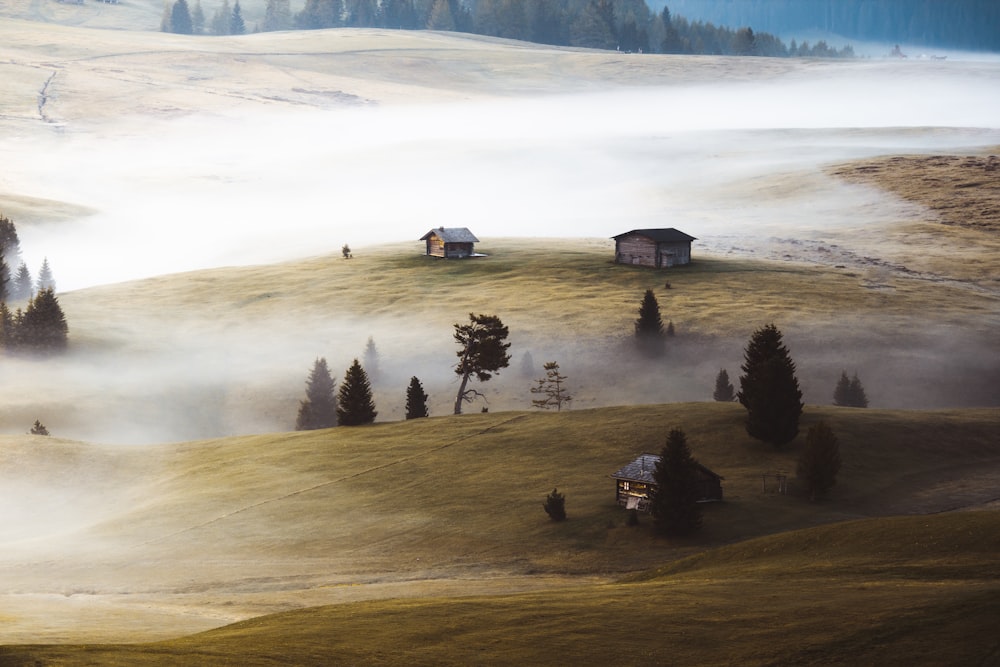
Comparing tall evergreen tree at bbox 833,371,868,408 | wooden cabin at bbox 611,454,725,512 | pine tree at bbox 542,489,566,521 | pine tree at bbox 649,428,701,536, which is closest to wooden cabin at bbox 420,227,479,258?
tall evergreen tree at bbox 833,371,868,408

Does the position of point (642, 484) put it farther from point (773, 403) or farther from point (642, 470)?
point (773, 403)

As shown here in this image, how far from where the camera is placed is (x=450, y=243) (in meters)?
148

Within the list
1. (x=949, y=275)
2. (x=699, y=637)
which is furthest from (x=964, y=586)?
(x=949, y=275)

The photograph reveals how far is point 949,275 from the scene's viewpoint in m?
134

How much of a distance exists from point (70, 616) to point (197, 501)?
21105mm

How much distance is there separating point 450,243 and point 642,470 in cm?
8654

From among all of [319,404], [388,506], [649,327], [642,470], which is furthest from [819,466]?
[649,327]

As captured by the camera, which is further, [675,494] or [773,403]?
[773,403]

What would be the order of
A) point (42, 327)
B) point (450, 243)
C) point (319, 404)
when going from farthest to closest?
point (450, 243), point (42, 327), point (319, 404)

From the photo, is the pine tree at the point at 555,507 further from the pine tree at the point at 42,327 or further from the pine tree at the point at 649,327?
the pine tree at the point at 42,327

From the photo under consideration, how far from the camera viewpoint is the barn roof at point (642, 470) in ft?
207

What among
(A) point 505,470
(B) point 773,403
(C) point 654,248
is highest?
A: (C) point 654,248

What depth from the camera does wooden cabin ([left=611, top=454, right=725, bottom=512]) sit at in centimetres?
6309

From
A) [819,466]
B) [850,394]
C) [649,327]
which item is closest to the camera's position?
[819,466]
